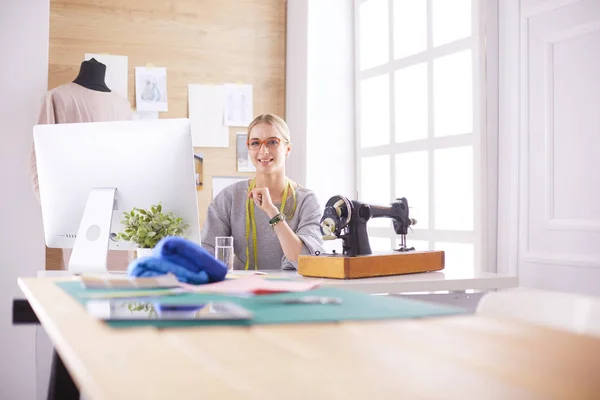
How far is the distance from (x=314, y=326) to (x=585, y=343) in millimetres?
316

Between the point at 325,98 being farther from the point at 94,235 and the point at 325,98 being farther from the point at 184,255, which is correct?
the point at 184,255

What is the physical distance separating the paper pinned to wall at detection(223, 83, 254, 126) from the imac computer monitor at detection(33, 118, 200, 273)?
6.84 ft

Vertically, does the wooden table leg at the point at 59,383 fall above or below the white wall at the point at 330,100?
below

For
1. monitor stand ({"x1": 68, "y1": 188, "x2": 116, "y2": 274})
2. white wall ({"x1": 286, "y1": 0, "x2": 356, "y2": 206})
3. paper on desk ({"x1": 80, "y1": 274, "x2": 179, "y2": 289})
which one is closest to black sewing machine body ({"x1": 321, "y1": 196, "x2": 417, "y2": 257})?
monitor stand ({"x1": 68, "y1": 188, "x2": 116, "y2": 274})

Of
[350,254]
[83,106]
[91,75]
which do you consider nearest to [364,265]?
[350,254]

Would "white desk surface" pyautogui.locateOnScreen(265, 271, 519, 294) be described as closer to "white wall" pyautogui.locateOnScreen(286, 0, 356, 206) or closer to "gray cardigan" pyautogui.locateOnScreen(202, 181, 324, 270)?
"gray cardigan" pyautogui.locateOnScreen(202, 181, 324, 270)

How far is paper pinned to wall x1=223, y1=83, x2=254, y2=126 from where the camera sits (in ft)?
13.5

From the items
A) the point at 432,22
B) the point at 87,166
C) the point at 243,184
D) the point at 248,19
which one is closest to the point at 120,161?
the point at 87,166

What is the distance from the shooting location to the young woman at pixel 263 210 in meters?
2.72

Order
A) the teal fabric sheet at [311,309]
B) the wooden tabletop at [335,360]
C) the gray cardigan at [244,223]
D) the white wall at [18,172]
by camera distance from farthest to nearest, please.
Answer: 1. the white wall at [18,172]
2. the gray cardigan at [244,223]
3. the teal fabric sheet at [311,309]
4. the wooden tabletop at [335,360]

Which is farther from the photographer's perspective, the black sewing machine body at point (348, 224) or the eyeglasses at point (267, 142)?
the eyeglasses at point (267, 142)

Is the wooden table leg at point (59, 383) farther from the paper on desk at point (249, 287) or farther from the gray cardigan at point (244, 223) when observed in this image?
the gray cardigan at point (244, 223)

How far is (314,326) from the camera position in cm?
87

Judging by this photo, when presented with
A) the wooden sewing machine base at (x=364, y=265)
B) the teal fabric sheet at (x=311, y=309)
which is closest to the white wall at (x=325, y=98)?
the wooden sewing machine base at (x=364, y=265)
